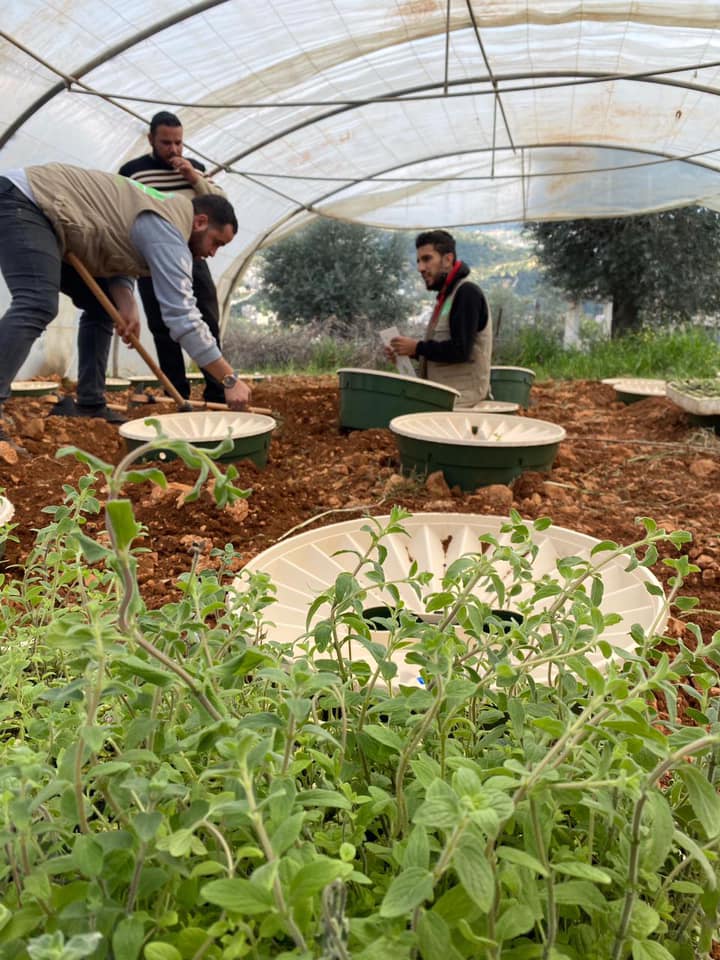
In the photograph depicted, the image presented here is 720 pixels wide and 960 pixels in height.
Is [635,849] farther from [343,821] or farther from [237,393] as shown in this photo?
[237,393]

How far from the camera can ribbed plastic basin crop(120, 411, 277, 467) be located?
8.30 ft

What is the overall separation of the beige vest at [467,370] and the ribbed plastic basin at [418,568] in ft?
7.87

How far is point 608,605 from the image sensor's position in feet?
4.52

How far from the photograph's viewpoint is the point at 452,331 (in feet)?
13.0

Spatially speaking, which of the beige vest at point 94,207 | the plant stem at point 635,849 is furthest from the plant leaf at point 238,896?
the beige vest at point 94,207

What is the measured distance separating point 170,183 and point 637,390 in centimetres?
408

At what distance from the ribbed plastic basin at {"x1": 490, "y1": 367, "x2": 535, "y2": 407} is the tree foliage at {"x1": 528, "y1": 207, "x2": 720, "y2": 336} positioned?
6439 mm

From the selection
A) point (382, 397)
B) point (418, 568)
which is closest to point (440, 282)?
point (382, 397)

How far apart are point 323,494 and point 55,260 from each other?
1530 mm

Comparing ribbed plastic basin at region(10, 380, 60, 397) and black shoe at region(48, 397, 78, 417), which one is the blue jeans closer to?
black shoe at region(48, 397, 78, 417)

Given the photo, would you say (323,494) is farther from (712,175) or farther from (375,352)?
(375,352)

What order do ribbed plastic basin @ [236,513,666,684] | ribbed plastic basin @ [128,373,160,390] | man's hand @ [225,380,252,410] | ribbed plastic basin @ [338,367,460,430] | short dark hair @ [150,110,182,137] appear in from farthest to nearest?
ribbed plastic basin @ [128,373,160,390] < short dark hair @ [150,110,182,137] < ribbed plastic basin @ [338,367,460,430] < man's hand @ [225,380,252,410] < ribbed plastic basin @ [236,513,666,684]

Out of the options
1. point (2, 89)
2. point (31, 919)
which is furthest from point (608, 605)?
point (2, 89)

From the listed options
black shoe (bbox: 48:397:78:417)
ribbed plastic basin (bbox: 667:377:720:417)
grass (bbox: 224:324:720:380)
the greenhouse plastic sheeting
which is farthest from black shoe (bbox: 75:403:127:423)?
grass (bbox: 224:324:720:380)
